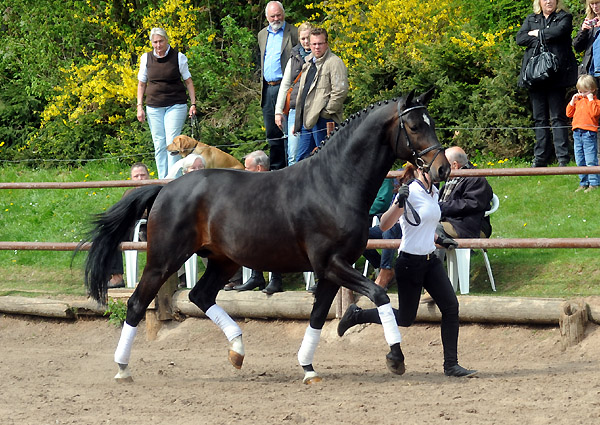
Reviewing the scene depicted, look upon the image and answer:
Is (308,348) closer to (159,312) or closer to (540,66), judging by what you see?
(159,312)

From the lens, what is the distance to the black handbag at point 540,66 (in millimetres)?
11109

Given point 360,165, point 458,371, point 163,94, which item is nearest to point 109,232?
point 360,165

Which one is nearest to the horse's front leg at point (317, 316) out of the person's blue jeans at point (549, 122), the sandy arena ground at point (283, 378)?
the sandy arena ground at point (283, 378)

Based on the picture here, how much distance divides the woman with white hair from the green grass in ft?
4.85

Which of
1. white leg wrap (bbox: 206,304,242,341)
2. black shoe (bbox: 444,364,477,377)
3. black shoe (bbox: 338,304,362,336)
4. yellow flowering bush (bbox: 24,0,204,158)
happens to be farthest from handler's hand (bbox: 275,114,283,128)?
yellow flowering bush (bbox: 24,0,204,158)

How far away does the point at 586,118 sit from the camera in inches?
427

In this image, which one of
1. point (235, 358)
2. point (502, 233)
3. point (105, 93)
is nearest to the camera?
point (235, 358)

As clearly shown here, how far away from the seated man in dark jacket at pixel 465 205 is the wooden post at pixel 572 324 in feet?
4.29

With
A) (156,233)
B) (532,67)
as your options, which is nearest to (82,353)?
(156,233)

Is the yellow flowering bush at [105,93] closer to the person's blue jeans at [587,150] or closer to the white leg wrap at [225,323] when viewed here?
the person's blue jeans at [587,150]

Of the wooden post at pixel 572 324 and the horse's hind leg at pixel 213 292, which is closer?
the horse's hind leg at pixel 213 292

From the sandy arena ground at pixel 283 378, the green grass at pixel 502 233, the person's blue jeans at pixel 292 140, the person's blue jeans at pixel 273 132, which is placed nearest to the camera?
the sandy arena ground at pixel 283 378

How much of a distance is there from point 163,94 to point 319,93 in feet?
8.45

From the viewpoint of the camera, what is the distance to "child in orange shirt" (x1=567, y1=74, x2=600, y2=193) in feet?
35.5
